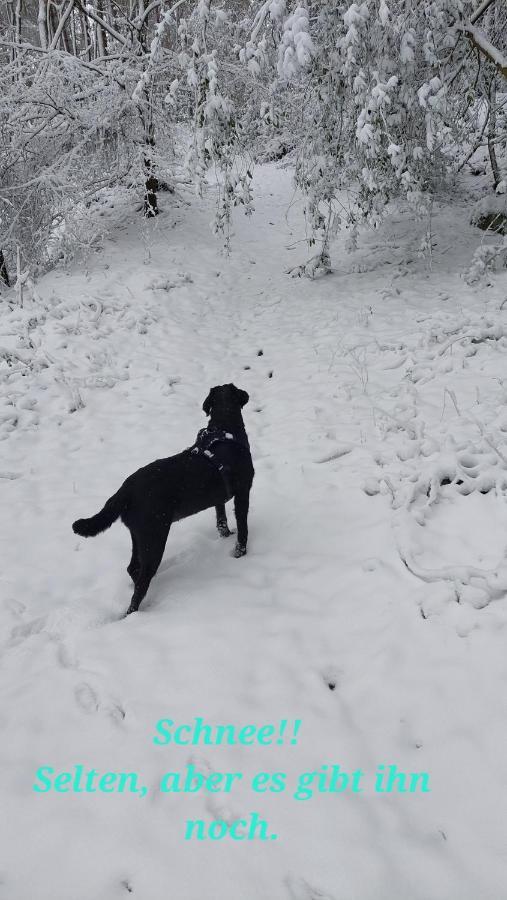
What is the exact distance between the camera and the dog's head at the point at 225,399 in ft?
12.5

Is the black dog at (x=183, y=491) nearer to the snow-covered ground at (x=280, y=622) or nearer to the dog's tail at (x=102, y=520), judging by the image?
the dog's tail at (x=102, y=520)

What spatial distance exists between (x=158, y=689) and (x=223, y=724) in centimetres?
39

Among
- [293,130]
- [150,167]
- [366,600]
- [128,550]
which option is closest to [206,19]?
[293,130]

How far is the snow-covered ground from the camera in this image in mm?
1744

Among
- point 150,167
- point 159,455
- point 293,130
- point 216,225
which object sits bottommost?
point 159,455

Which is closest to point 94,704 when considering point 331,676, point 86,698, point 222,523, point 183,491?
point 86,698

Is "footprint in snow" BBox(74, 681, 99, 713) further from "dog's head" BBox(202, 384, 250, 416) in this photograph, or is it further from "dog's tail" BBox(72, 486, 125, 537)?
"dog's head" BBox(202, 384, 250, 416)

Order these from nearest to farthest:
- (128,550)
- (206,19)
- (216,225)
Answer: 1. (128,550)
2. (206,19)
3. (216,225)

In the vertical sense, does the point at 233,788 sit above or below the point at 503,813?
below

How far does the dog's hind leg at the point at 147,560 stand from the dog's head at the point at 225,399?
117 cm

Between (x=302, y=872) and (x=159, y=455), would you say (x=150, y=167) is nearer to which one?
(x=159, y=455)

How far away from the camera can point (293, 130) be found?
31.8ft

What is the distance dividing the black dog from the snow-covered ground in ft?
0.99

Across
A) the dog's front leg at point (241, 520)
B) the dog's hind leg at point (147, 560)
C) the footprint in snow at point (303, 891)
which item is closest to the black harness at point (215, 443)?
the dog's front leg at point (241, 520)
